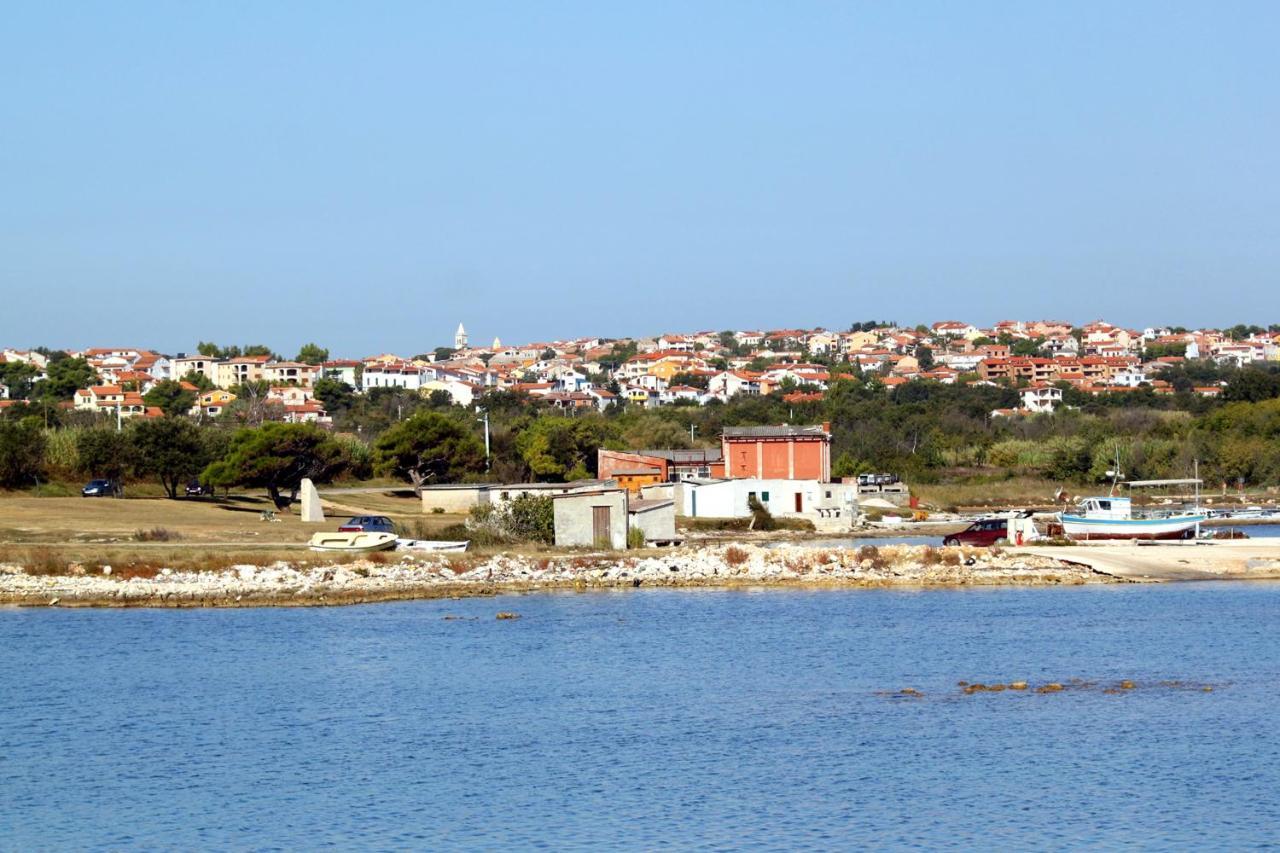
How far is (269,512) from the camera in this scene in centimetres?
5756

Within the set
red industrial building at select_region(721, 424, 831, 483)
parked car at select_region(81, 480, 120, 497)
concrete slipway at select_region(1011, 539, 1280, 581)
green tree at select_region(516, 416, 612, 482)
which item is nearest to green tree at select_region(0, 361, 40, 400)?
green tree at select_region(516, 416, 612, 482)

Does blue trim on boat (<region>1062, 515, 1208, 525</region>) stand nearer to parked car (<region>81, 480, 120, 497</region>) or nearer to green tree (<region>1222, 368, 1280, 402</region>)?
parked car (<region>81, 480, 120, 497</region>)

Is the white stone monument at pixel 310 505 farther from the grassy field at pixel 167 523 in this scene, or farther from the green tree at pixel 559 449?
the green tree at pixel 559 449

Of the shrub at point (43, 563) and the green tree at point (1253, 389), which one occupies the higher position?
the green tree at point (1253, 389)

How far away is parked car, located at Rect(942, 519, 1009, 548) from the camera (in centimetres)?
4856

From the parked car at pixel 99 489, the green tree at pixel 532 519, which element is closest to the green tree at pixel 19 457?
the parked car at pixel 99 489

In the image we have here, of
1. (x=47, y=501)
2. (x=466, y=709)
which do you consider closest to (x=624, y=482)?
(x=47, y=501)

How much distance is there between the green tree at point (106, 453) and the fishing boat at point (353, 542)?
893 inches

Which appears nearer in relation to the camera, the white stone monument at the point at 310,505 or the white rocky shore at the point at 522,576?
the white rocky shore at the point at 522,576

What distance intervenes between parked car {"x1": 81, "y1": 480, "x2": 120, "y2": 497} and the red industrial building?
83.5 ft

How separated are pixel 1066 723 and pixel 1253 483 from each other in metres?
68.9

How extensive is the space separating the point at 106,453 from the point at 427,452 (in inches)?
559

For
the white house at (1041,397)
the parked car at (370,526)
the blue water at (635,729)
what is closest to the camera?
the blue water at (635,729)

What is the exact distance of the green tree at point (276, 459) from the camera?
199ft
